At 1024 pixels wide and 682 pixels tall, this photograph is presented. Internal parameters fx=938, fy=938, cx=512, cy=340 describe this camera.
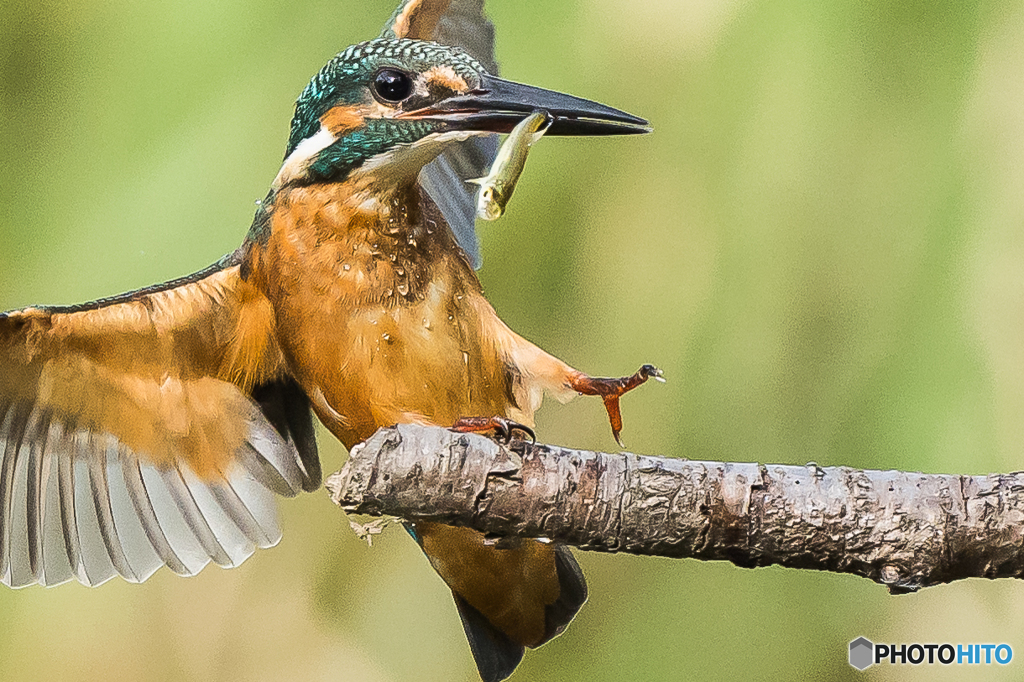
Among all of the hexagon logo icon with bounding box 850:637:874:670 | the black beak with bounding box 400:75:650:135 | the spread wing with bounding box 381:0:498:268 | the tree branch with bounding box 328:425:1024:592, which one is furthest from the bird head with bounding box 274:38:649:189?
the hexagon logo icon with bounding box 850:637:874:670

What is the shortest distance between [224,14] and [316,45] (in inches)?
4.3

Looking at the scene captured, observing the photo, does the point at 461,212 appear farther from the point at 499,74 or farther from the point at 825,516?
the point at 825,516

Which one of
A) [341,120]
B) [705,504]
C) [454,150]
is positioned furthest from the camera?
[454,150]

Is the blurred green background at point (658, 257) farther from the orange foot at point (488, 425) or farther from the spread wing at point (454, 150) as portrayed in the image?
the orange foot at point (488, 425)

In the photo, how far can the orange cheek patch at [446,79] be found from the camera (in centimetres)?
70

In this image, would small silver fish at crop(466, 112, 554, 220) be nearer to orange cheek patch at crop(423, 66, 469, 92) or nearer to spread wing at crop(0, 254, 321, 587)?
orange cheek patch at crop(423, 66, 469, 92)

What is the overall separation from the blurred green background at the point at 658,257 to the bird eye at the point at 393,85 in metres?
0.19

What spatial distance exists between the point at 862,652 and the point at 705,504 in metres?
0.38

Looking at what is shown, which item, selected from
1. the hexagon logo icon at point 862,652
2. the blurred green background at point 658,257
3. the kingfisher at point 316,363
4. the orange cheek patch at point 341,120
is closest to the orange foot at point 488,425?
the kingfisher at point 316,363

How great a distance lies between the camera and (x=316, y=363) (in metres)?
0.79

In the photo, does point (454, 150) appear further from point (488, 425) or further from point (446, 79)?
point (488, 425)

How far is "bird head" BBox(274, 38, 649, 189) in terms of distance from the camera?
70 centimetres

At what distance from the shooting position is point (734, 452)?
0.91 meters

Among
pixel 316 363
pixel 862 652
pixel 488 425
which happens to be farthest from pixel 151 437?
pixel 862 652
